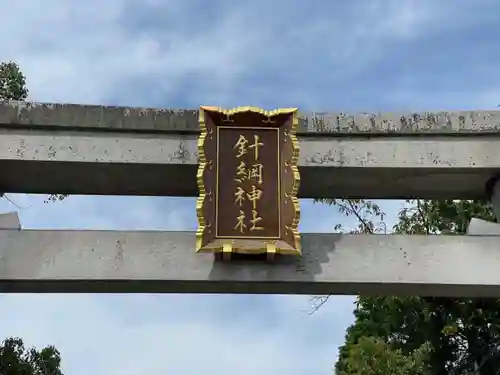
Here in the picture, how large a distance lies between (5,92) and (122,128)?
362 cm

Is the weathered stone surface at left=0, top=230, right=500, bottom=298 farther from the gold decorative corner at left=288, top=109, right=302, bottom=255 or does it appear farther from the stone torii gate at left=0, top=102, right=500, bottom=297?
the gold decorative corner at left=288, top=109, right=302, bottom=255

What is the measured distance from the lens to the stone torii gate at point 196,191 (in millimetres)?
4727

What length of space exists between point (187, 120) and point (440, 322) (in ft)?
16.5

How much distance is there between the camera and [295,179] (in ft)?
15.6

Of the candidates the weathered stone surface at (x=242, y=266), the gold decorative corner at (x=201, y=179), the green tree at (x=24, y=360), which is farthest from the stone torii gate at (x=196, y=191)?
the green tree at (x=24, y=360)

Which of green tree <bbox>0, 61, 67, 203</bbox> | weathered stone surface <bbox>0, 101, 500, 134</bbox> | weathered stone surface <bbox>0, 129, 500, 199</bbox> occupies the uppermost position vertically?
green tree <bbox>0, 61, 67, 203</bbox>

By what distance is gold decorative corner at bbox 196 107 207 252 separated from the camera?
4594mm

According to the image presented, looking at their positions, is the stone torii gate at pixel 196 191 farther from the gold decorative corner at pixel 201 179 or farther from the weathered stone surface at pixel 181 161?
the gold decorative corner at pixel 201 179

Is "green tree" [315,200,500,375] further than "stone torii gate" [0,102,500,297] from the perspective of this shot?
Yes

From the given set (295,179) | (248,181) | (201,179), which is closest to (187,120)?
(201,179)

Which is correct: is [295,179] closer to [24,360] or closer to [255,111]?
[255,111]

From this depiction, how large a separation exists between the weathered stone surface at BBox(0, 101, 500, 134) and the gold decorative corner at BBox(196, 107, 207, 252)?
25cm

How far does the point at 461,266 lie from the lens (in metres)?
4.84

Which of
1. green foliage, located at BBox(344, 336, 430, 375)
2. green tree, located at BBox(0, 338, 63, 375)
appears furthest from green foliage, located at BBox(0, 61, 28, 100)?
green foliage, located at BBox(344, 336, 430, 375)
